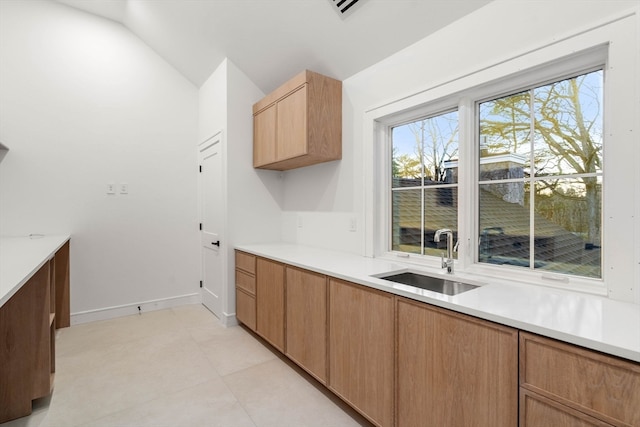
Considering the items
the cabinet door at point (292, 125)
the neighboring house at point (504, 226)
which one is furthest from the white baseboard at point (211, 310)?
the neighboring house at point (504, 226)

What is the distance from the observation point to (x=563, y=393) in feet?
3.19

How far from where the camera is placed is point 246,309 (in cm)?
300

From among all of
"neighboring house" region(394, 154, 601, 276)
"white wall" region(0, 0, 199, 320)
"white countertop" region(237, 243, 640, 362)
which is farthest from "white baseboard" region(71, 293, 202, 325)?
"neighboring house" region(394, 154, 601, 276)

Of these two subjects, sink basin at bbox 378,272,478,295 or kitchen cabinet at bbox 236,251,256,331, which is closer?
sink basin at bbox 378,272,478,295

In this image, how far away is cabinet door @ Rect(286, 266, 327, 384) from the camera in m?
2.00

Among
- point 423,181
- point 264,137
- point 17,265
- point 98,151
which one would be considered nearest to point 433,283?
point 423,181

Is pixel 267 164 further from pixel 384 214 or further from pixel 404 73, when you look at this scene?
pixel 404 73

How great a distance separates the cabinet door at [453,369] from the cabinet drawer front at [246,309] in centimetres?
168

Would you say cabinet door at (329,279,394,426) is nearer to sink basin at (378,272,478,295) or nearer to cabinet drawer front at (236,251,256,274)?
sink basin at (378,272,478,295)

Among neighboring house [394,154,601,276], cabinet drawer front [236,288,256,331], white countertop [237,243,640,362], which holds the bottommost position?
cabinet drawer front [236,288,256,331]

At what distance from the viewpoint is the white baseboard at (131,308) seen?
11.1 ft

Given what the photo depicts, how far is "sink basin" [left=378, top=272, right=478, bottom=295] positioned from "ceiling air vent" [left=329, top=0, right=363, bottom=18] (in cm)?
184

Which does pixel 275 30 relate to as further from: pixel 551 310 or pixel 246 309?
pixel 551 310

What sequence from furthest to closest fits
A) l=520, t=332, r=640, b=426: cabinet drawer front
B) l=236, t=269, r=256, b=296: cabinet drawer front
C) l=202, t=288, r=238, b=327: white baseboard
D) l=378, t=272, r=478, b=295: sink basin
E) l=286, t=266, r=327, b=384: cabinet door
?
l=202, t=288, r=238, b=327: white baseboard, l=236, t=269, r=256, b=296: cabinet drawer front, l=286, t=266, r=327, b=384: cabinet door, l=378, t=272, r=478, b=295: sink basin, l=520, t=332, r=640, b=426: cabinet drawer front
